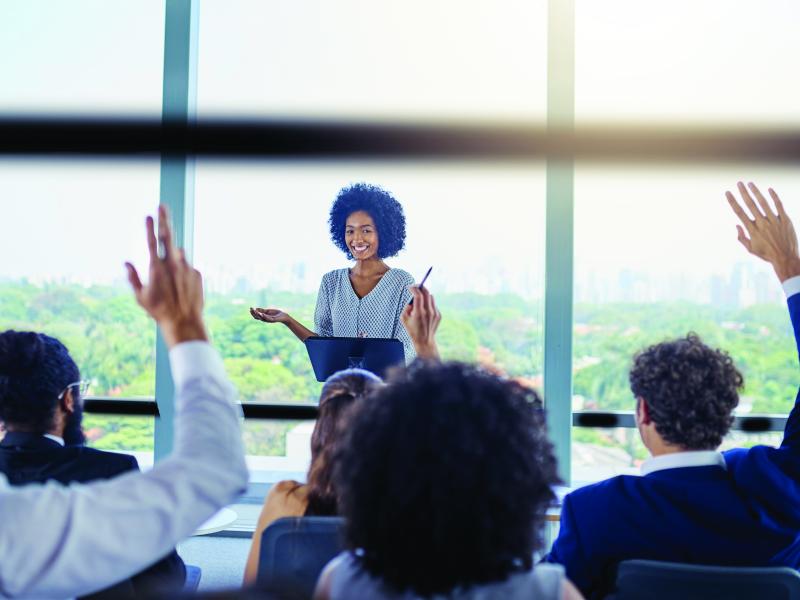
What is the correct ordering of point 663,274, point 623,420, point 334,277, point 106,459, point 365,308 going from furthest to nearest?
point 663,274 → point 623,420 → point 334,277 → point 365,308 → point 106,459

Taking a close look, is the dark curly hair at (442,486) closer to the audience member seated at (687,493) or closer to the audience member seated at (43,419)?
the audience member seated at (687,493)

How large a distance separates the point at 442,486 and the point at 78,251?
13.4 ft

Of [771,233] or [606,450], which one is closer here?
[771,233]

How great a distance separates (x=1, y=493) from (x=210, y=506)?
22 centimetres

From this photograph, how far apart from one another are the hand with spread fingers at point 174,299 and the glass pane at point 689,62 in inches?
139

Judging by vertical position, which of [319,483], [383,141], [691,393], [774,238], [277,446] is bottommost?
[277,446]

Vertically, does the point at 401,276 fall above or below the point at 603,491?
above

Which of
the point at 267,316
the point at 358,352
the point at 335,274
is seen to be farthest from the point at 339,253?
the point at 358,352

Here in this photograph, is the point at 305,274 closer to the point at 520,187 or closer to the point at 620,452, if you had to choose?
the point at 520,187

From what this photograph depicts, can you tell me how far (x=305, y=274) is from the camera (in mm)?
4383

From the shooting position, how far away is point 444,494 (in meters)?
0.93

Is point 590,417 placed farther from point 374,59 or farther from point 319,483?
point 319,483

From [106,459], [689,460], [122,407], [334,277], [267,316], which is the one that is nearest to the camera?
[689,460]

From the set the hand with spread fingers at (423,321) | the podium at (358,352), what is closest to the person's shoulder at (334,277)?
the podium at (358,352)
